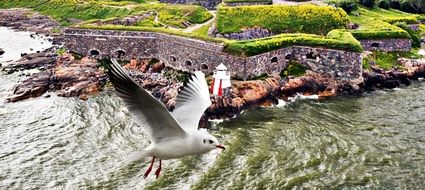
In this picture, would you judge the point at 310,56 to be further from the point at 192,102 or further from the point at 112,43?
the point at 192,102

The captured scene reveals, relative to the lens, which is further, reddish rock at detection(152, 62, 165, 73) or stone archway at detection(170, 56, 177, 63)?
reddish rock at detection(152, 62, 165, 73)

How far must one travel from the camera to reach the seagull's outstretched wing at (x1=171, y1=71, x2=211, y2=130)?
11898mm

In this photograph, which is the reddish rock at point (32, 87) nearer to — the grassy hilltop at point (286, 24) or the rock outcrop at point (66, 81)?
the rock outcrop at point (66, 81)

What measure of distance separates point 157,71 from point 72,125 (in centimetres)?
1250

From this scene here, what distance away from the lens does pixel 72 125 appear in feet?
107

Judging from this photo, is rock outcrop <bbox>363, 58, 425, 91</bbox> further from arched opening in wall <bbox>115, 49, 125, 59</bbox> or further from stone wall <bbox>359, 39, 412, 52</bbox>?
arched opening in wall <bbox>115, 49, 125, 59</bbox>

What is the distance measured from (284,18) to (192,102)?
3693 centimetres

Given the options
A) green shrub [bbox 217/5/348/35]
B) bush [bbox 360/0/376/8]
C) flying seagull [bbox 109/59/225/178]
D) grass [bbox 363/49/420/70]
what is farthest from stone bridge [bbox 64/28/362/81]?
flying seagull [bbox 109/59/225/178]

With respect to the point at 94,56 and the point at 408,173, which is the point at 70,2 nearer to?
the point at 94,56

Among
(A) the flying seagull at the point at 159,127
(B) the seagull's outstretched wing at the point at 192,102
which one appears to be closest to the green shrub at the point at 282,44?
(B) the seagull's outstretched wing at the point at 192,102

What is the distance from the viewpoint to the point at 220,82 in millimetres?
34125

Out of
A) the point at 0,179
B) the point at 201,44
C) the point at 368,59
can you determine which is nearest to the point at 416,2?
the point at 368,59

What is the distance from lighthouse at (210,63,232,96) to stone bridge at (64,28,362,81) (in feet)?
10.8

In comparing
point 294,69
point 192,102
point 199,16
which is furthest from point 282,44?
point 192,102
